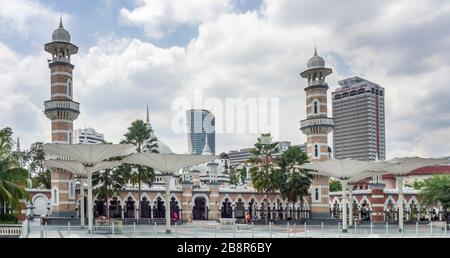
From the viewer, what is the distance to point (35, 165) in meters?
68.8

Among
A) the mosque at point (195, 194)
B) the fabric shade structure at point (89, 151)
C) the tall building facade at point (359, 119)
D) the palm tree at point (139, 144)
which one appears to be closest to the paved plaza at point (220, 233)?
the fabric shade structure at point (89, 151)

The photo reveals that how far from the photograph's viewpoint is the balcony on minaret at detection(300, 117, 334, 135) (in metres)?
52.9

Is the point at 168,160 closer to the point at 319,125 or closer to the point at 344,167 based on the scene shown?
the point at 344,167

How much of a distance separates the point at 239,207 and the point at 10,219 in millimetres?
31257

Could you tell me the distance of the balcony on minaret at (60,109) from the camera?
48.6 meters

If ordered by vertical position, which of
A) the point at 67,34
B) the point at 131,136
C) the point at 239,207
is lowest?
the point at 239,207

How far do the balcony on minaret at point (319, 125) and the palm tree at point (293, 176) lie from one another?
3280 mm

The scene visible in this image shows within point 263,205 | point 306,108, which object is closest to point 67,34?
point 306,108

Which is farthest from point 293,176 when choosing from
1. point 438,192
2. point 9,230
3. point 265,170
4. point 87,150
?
point 9,230

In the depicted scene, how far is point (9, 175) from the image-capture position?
36.2 m

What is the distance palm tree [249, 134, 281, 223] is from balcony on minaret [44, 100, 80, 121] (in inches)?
696

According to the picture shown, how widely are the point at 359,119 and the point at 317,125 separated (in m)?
95.5
